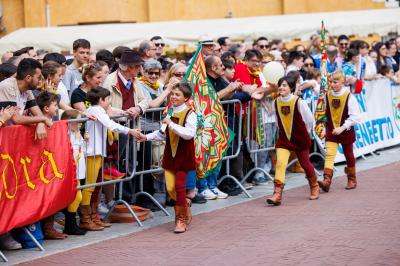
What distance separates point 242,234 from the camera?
1125 centimetres

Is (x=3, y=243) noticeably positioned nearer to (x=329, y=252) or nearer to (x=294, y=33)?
(x=329, y=252)

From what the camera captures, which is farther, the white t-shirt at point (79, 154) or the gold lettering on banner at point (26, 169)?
the white t-shirt at point (79, 154)

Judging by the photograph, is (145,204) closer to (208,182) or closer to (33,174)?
(208,182)

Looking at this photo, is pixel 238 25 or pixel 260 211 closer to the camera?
pixel 260 211

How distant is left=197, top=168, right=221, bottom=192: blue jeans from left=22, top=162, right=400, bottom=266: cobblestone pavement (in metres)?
0.71

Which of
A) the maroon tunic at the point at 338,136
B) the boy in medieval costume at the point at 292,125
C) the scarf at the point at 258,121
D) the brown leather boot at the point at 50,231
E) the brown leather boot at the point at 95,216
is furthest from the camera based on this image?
the scarf at the point at 258,121

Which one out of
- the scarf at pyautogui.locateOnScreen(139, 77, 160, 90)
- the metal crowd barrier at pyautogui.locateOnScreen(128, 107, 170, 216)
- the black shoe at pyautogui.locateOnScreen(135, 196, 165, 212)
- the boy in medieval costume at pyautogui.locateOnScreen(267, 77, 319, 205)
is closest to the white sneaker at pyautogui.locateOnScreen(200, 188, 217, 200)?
the black shoe at pyautogui.locateOnScreen(135, 196, 165, 212)

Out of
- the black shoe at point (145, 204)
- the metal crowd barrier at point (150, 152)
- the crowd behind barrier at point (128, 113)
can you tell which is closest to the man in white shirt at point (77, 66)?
the crowd behind barrier at point (128, 113)

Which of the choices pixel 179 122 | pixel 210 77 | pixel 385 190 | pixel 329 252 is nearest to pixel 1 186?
pixel 179 122

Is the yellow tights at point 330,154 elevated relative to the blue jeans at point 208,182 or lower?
elevated

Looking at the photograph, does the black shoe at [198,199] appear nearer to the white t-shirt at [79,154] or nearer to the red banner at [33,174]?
the white t-shirt at [79,154]

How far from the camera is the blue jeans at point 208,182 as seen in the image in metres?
14.0

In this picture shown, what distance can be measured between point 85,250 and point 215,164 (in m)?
3.08

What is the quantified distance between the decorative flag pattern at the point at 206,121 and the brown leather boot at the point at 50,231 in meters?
2.22
